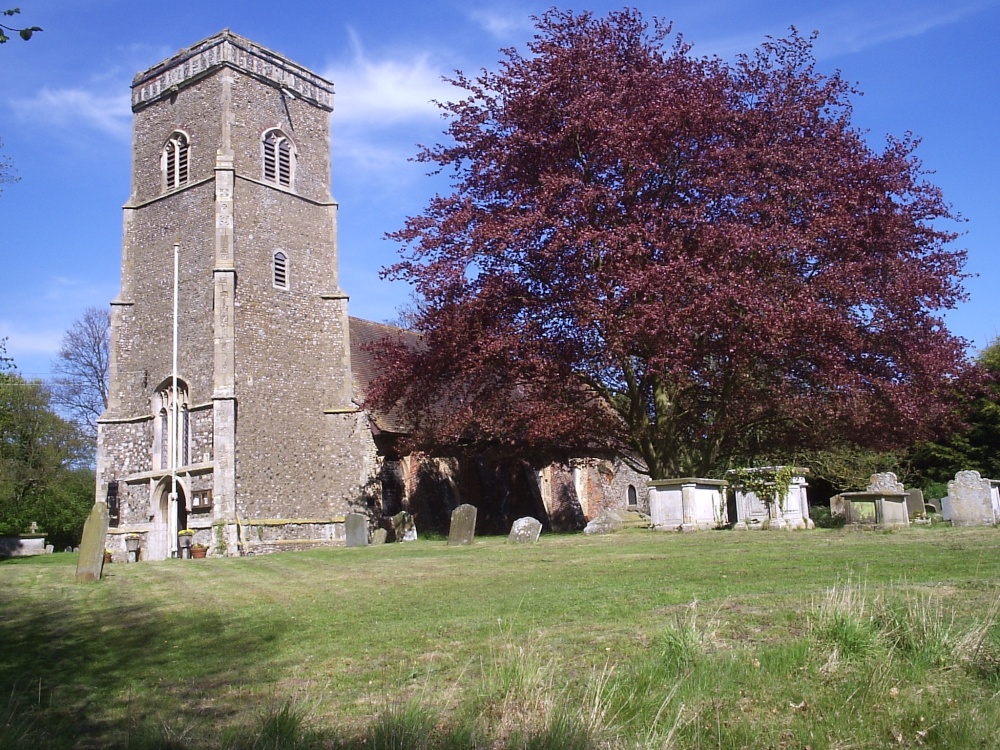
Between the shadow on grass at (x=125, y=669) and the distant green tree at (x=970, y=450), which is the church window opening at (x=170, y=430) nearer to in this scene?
the shadow on grass at (x=125, y=669)

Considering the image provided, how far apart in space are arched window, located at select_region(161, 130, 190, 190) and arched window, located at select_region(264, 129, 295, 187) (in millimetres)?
2380

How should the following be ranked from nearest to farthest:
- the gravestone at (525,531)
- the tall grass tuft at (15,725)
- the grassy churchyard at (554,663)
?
the tall grass tuft at (15,725), the grassy churchyard at (554,663), the gravestone at (525,531)

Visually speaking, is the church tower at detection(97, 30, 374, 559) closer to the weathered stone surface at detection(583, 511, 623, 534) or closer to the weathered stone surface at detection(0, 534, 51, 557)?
the weathered stone surface at detection(0, 534, 51, 557)

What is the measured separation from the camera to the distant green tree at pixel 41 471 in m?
39.3

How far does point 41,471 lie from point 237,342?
65.7 ft

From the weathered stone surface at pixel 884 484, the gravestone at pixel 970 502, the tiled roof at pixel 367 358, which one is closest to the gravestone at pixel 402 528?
the tiled roof at pixel 367 358

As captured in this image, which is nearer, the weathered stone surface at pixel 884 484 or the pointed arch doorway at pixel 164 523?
the weathered stone surface at pixel 884 484

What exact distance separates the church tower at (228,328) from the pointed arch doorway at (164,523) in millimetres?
46

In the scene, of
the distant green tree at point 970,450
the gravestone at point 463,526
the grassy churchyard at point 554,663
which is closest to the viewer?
the grassy churchyard at point 554,663

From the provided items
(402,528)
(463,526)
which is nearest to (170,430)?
(402,528)

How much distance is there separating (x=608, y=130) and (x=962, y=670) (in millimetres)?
13301

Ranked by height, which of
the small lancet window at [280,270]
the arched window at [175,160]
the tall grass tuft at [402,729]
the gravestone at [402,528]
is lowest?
the tall grass tuft at [402,729]

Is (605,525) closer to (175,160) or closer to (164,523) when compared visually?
(164,523)

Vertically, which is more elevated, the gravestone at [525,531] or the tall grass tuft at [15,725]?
the gravestone at [525,531]
